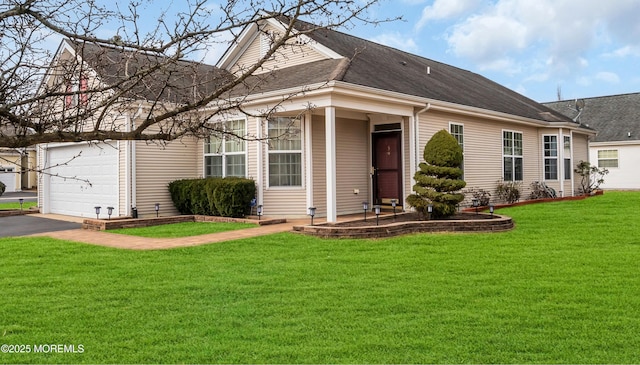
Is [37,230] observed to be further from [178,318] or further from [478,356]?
[478,356]

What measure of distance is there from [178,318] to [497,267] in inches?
172

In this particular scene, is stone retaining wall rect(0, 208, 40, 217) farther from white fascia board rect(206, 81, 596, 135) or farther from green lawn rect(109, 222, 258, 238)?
white fascia board rect(206, 81, 596, 135)

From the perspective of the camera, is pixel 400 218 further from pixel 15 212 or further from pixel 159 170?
pixel 15 212

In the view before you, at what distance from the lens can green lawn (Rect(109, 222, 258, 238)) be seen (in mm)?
10573

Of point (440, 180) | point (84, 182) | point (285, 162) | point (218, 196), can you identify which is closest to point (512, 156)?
point (440, 180)

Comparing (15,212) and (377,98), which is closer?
(377,98)

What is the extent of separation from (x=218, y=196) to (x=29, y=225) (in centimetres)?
523

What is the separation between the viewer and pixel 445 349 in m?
3.86

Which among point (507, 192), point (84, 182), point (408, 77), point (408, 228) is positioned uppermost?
point (408, 77)

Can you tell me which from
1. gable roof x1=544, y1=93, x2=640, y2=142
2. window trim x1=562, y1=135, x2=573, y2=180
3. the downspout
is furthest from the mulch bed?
gable roof x1=544, y1=93, x2=640, y2=142

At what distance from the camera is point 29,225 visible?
43.2ft

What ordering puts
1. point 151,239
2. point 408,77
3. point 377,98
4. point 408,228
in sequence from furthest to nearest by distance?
point 408,77 → point 377,98 → point 408,228 → point 151,239

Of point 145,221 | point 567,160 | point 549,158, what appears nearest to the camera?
point 145,221

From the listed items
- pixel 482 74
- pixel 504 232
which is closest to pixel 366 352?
pixel 504 232
